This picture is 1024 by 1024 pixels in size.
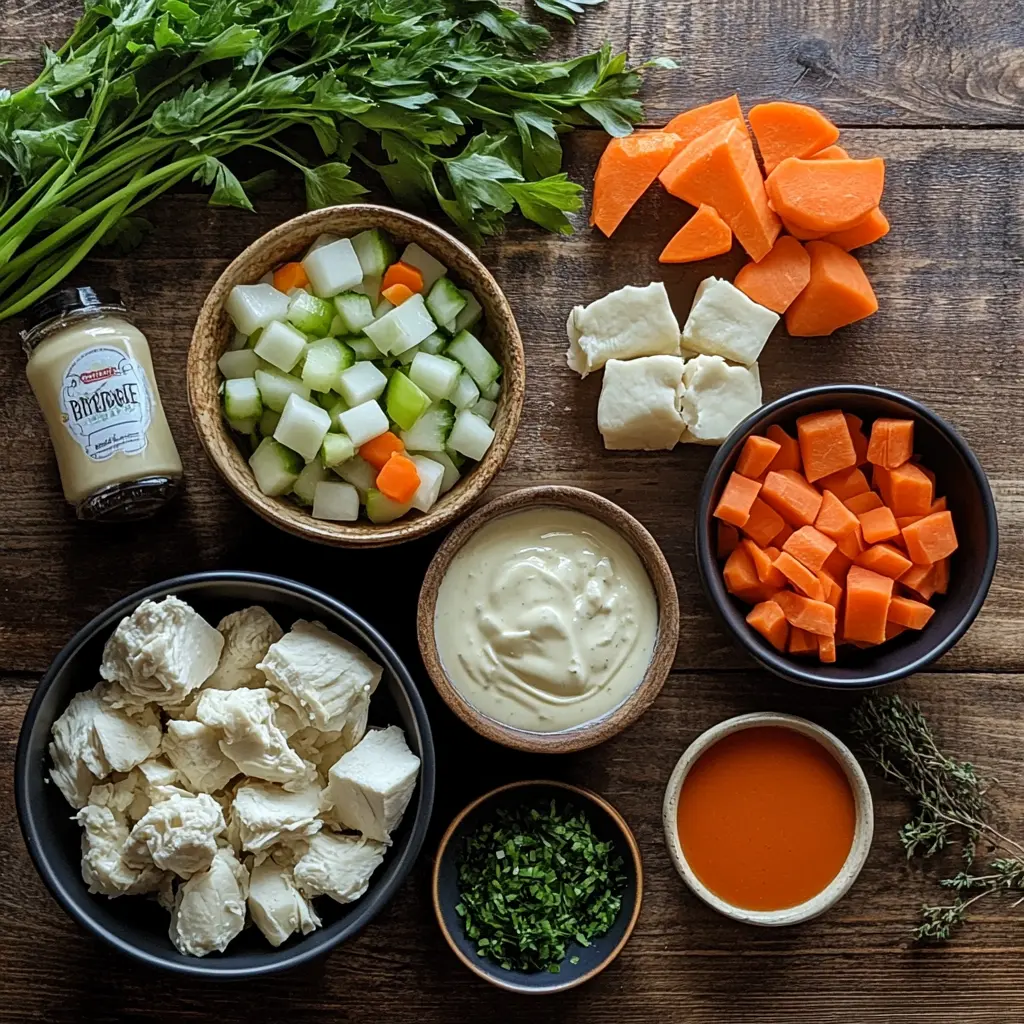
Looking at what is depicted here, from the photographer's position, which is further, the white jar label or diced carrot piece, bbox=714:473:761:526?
diced carrot piece, bbox=714:473:761:526

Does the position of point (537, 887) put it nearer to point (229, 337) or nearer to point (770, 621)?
point (770, 621)

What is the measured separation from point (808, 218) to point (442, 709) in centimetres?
124

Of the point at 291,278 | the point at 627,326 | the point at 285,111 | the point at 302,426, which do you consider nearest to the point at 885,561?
the point at 627,326

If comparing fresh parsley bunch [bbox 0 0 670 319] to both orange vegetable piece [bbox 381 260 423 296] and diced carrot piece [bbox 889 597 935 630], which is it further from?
diced carrot piece [bbox 889 597 935 630]

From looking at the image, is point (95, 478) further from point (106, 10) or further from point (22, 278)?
point (106, 10)

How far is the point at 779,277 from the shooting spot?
2227 mm

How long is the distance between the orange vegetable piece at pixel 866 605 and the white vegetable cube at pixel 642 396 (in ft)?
1.51

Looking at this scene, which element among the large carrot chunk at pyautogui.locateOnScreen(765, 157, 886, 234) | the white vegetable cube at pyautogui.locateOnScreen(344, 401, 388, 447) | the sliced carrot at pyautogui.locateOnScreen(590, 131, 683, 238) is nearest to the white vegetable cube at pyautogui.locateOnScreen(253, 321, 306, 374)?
the white vegetable cube at pyautogui.locateOnScreen(344, 401, 388, 447)

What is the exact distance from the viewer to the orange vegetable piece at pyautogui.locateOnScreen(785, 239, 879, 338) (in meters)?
2.20

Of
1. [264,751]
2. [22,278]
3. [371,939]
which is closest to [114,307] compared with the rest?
[22,278]

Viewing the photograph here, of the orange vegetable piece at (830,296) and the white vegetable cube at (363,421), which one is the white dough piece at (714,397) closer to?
the orange vegetable piece at (830,296)

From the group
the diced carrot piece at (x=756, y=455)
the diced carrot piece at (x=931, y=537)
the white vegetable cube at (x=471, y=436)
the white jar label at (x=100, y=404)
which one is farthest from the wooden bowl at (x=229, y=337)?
the diced carrot piece at (x=931, y=537)

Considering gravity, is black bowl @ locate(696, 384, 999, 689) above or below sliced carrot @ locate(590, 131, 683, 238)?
below

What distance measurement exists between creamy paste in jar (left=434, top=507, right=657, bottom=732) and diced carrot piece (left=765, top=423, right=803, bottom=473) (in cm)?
38
